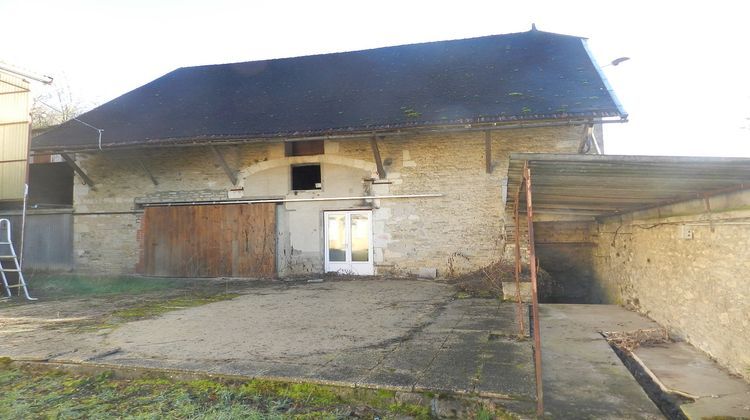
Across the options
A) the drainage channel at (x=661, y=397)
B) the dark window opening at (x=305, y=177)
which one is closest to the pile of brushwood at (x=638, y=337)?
the drainage channel at (x=661, y=397)

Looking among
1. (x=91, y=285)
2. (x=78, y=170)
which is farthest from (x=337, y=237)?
(x=78, y=170)

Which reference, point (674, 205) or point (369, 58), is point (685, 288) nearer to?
point (674, 205)

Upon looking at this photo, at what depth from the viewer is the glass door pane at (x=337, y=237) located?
9.72 m

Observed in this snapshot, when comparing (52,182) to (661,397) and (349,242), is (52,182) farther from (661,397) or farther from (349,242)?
(661,397)

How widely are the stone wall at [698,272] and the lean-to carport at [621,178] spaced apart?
0.20m

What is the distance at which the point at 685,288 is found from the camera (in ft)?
15.1

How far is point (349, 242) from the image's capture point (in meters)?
9.68

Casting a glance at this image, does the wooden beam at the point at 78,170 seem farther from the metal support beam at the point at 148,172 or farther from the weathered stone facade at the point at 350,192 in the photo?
the metal support beam at the point at 148,172

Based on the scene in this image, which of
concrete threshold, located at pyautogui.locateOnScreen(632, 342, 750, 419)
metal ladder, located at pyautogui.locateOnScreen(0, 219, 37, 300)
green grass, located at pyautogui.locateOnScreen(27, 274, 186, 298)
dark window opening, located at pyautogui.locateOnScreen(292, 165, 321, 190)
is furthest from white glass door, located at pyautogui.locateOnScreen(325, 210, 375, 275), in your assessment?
concrete threshold, located at pyautogui.locateOnScreen(632, 342, 750, 419)

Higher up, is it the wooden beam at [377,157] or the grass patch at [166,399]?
the wooden beam at [377,157]

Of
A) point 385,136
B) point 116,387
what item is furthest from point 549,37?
point 116,387

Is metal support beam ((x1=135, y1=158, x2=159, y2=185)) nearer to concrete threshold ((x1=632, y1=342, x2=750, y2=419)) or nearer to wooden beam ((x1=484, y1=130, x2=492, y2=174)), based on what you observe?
wooden beam ((x1=484, y1=130, x2=492, y2=174))

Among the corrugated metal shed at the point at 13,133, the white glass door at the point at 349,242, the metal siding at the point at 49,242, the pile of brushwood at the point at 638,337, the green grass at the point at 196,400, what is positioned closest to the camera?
the green grass at the point at 196,400

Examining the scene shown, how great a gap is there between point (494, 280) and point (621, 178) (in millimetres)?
4254
